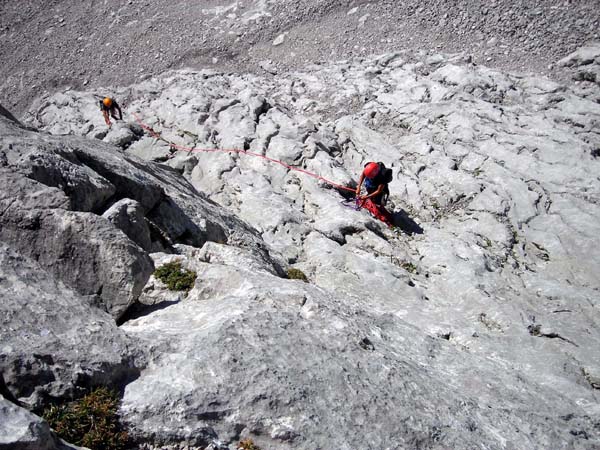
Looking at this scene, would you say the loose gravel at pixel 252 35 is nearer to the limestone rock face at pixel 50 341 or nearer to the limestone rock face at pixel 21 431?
the limestone rock face at pixel 50 341

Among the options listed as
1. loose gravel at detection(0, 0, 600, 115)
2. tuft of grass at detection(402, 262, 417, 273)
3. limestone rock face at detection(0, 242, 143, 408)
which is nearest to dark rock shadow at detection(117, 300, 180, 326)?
limestone rock face at detection(0, 242, 143, 408)

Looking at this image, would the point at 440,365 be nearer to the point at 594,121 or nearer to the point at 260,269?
the point at 260,269

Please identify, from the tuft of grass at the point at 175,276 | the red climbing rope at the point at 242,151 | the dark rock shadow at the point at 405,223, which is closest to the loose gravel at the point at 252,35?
the red climbing rope at the point at 242,151

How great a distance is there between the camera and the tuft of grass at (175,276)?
945cm

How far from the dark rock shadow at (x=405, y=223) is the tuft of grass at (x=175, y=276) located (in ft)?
37.3

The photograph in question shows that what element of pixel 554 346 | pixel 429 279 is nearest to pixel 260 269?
pixel 429 279

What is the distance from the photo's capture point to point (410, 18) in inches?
1407

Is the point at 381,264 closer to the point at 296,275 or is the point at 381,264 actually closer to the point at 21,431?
the point at 296,275

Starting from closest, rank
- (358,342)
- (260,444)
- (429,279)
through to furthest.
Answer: (260,444) < (358,342) < (429,279)

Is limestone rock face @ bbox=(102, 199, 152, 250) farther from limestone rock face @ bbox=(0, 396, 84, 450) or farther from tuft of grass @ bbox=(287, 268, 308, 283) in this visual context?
limestone rock face @ bbox=(0, 396, 84, 450)

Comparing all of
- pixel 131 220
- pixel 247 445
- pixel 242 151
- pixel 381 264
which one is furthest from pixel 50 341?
pixel 242 151

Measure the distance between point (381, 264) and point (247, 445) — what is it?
959 centimetres

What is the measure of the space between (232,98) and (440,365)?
78.6 feet

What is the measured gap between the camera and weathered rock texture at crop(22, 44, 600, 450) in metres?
6.59
